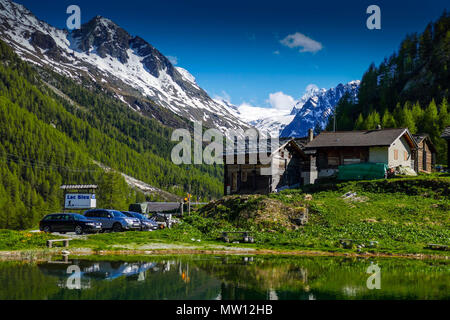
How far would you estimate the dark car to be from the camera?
39.5m

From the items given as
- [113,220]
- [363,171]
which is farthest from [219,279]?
[363,171]

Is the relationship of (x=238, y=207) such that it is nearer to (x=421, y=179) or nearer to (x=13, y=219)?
(x=421, y=179)

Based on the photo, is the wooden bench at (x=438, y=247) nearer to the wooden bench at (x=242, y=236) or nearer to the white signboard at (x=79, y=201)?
the wooden bench at (x=242, y=236)

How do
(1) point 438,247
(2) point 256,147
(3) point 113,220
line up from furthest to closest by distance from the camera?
(2) point 256,147, (3) point 113,220, (1) point 438,247

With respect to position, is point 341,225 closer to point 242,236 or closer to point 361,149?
point 242,236

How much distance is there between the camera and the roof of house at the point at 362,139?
66.3 m

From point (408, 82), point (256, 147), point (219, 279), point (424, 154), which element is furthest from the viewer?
point (408, 82)

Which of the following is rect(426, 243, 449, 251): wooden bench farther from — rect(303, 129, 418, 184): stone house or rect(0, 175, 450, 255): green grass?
rect(303, 129, 418, 184): stone house

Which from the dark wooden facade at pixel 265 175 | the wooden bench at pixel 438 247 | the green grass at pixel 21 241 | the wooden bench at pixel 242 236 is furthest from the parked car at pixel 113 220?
the dark wooden facade at pixel 265 175

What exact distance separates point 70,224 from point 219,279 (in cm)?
2312

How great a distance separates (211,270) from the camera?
23734 mm

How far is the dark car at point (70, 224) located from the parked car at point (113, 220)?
1617 mm

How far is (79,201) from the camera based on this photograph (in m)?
68.9

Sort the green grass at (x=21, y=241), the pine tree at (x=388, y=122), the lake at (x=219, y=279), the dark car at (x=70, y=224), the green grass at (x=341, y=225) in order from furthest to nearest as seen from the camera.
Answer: the pine tree at (x=388, y=122) → the dark car at (x=70, y=224) → the green grass at (x=341, y=225) → the green grass at (x=21, y=241) → the lake at (x=219, y=279)
